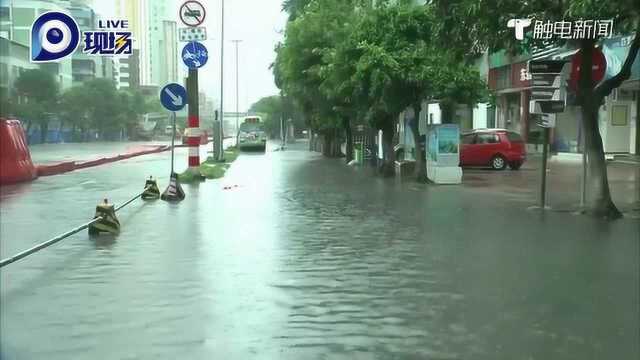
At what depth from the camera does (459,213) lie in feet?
44.4

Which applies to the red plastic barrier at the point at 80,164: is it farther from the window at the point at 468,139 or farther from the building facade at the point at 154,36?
the window at the point at 468,139

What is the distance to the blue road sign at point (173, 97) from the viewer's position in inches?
649

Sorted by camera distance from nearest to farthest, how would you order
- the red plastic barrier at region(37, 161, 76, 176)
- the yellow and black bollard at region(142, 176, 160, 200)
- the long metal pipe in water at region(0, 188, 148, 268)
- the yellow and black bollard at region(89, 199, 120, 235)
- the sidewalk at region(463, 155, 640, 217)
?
the long metal pipe in water at region(0, 188, 148, 268), the yellow and black bollard at region(89, 199, 120, 235), the sidewalk at region(463, 155, 640, 217), the yellow and black bollard at region(142, 176, 160, 200), the red plastic barrier at region(37, 161, 76, 176)

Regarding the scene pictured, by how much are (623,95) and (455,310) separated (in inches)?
1085

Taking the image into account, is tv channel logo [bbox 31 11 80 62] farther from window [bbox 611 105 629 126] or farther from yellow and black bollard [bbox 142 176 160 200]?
window [bbox 611 105 629 126]

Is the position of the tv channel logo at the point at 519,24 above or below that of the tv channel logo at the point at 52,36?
above

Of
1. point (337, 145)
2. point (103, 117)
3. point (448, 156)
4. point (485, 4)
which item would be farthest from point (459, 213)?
point (337, 145)

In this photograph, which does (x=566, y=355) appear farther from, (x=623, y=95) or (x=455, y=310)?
(x=623, y=95)

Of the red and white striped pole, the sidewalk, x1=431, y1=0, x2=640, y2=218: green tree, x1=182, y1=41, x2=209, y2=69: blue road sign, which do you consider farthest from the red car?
x1=431, y1=0, x2=640, y2=218: green tree

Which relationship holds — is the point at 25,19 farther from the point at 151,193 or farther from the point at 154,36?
the point at 151,193


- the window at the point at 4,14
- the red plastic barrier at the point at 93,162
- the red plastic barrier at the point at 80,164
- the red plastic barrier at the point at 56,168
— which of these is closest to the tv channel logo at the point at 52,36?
the window at the point at 4,14

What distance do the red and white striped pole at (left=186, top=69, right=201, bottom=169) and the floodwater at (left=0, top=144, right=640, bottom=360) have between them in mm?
6240

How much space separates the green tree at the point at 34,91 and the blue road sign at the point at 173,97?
5753 millimetres

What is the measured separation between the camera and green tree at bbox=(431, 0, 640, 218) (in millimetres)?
11953
